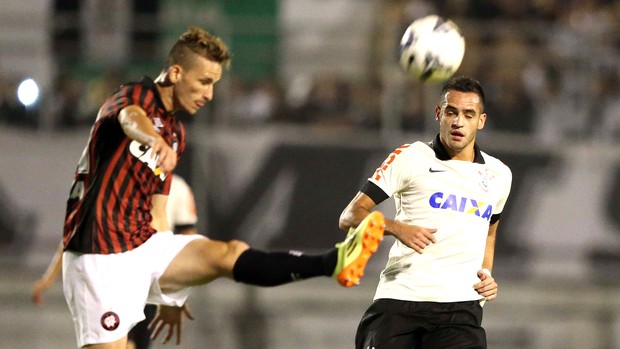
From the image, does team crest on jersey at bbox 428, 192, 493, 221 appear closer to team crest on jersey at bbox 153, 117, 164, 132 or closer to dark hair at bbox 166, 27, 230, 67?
dark hair at bbox 166, 27, 230, 67

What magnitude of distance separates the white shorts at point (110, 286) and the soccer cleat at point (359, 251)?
101 cm

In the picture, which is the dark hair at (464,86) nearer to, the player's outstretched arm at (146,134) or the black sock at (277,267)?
the black sock at (277,267)

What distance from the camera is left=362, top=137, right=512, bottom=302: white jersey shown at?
529 cm

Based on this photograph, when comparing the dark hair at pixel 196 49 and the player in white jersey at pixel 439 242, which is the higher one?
the dark hair at pixel 196 49

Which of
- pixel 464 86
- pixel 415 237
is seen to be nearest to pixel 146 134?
pixel 415 237

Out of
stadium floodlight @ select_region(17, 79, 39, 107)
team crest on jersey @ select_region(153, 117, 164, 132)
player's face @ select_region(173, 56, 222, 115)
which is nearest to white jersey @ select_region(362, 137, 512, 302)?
player's face @ select_region(173, 56, 222, 115)

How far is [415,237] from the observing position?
5027mm

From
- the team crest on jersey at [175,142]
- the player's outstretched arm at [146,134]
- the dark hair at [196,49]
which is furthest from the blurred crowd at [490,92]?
the player's outstretched arm at [146,134]

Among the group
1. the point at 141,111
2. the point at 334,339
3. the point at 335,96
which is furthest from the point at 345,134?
the point at 141,111

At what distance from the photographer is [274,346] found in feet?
33.7

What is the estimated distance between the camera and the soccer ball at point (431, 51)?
576 centimetres

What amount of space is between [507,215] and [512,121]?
955 mm

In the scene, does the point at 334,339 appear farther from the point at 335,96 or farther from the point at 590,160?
the point at 590,160

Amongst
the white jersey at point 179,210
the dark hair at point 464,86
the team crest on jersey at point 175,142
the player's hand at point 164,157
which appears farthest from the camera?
the white jersey at point 179,210
